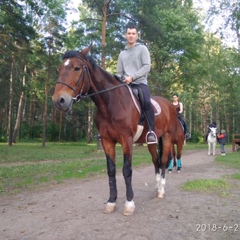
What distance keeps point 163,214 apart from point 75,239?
172 centimetres

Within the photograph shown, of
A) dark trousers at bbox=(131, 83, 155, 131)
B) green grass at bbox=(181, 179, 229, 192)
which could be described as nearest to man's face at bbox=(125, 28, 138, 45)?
dark trousers at bbox=(131, 83, 155, 131)

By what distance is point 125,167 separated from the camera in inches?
200

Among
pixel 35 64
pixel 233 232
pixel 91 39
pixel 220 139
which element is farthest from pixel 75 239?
pixel 35 64

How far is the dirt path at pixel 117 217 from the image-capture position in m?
3.88

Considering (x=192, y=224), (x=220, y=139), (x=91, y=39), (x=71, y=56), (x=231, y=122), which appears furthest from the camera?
(x=231, y=122)

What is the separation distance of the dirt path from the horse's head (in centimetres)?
181

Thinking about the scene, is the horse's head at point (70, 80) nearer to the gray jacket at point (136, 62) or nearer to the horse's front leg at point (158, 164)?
the gray jacket at point (136, 62)

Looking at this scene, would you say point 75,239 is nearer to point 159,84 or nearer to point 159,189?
point 159,189

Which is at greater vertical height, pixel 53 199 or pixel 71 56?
pixel 71 56

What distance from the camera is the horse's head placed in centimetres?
434

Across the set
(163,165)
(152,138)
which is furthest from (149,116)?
(163,165)

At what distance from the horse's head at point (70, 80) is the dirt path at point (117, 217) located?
1.81 metres

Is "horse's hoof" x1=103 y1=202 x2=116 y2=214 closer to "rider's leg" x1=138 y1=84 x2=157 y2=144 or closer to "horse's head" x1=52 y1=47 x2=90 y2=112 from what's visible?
"rider's leg" x1=138 y1=84 x2=157 y2=144

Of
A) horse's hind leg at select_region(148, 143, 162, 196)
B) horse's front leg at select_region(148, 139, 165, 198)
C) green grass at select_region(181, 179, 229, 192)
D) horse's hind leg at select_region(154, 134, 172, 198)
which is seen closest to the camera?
horse's front leg at select_region(148, 139, 165, 198)
